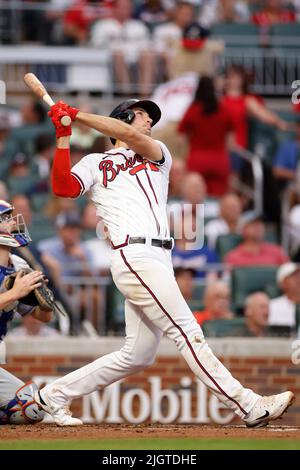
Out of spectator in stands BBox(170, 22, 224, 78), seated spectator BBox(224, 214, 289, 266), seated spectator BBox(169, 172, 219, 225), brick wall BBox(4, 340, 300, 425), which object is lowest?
brick wall BBox(4, 340, 300, 425)

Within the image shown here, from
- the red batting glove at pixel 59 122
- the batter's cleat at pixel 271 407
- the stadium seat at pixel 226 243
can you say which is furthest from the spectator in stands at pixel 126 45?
the batter's cleat at pixel 271 407

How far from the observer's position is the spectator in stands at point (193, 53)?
1522cm

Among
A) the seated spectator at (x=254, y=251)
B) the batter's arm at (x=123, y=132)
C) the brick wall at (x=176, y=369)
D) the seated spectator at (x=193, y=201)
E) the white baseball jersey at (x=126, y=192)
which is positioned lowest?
the brick wall at (x=176, y=369)

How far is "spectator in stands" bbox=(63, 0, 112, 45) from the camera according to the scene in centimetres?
1619

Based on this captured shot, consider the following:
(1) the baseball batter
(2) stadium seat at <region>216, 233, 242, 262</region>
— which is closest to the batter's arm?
(1) the baseball batter

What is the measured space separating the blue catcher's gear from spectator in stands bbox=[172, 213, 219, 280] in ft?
12.4

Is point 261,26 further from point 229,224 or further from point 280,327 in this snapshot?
point 280,327

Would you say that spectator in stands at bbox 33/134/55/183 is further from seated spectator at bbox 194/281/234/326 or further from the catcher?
the catcher

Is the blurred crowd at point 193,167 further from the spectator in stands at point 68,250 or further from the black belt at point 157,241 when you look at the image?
the black belt at point 157,241

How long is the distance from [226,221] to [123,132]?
5378 mm

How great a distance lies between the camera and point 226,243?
1256cm

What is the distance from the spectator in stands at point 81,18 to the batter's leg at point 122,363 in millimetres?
8858

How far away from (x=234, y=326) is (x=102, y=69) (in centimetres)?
561
